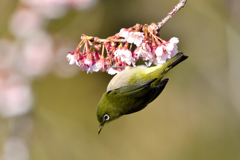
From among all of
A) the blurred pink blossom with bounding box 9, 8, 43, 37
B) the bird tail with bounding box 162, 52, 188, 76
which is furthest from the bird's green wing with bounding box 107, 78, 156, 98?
the blurred pink blossom with bounding box 9, 8, 43, 37

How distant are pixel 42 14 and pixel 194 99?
130 inches

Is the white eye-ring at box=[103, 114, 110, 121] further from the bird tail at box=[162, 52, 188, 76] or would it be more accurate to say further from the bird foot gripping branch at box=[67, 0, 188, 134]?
the bird tail at box=[162, 52, 188, 76]

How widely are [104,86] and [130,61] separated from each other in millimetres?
4526

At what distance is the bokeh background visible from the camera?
4051 millimetres

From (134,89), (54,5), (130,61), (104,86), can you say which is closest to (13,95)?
(54,5)

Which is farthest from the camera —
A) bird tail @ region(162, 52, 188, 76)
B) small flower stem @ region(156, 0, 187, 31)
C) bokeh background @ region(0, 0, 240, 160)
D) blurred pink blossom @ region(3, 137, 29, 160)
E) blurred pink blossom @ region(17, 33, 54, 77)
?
blurred pink blossom @ region(17, 33, 54, 77)

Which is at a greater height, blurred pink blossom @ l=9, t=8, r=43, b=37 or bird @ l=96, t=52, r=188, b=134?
blurred pink blossom @ l=9, t=8, r=43, b=37

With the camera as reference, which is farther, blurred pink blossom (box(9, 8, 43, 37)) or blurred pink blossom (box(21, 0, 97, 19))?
blurred pink blossom (box(9, 8, 43, 37))

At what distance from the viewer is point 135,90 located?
88.4 inches

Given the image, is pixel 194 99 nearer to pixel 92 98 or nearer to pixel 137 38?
pixel 92 98

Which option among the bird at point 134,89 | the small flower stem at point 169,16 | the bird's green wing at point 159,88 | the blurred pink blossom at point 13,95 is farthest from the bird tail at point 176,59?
the blurred pink blossom at point 13,95

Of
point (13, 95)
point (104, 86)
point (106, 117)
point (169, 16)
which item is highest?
point (104, 86)

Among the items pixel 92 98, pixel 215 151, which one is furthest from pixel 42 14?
pixel 215 151

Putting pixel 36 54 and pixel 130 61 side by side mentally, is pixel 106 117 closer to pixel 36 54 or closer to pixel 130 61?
Result: pixel 130 61
